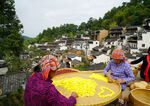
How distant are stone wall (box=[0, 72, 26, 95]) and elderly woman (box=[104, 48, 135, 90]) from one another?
811 centimetres

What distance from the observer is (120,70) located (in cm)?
256

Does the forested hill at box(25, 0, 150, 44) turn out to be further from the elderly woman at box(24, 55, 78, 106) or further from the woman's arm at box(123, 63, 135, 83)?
the elderly woman at box(24, 55, 78, 106)

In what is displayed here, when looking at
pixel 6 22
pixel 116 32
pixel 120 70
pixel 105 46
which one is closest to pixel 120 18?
pixel 116 32

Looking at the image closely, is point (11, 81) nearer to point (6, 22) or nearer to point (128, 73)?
point (6, 22)

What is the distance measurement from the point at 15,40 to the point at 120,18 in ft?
115

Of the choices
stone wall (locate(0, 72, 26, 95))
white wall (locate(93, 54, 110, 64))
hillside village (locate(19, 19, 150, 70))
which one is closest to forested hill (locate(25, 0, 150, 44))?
hillside village (locate(19, 19, 150, 70))

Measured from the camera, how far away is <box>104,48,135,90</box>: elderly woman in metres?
2.36

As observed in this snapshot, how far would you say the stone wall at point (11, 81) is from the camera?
25.2 feet

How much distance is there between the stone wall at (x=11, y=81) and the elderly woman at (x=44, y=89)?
8.05 metres

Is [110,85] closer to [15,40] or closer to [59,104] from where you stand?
[59,104]

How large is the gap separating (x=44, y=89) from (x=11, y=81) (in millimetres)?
8800

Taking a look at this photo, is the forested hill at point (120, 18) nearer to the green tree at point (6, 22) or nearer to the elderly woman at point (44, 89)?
the green tree at point (6, 22)

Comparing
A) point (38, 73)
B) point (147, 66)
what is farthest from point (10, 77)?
point (147, 66)

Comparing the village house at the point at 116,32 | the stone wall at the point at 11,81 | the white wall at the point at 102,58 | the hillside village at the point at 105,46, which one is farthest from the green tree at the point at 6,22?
the village house at the point at 116,32
